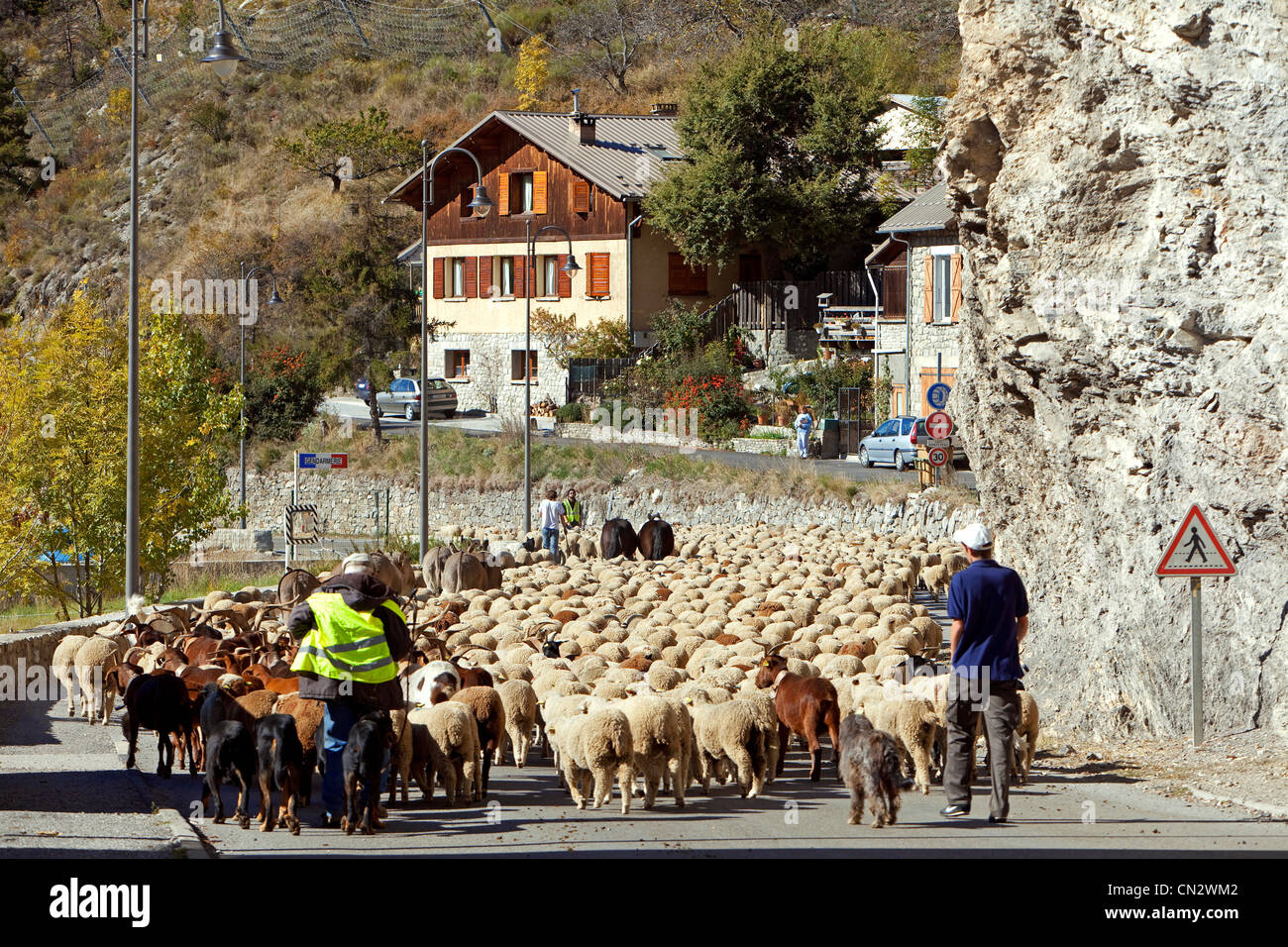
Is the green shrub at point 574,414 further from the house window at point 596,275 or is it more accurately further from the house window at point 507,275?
the house window at point 507,275

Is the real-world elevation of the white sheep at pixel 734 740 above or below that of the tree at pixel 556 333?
below

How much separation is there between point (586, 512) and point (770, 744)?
101 feet

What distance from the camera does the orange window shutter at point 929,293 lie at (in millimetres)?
43219

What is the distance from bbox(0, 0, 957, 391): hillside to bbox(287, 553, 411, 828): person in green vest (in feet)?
165

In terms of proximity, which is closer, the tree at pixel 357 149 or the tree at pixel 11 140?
the tree at pixel 357 149

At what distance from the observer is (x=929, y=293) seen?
4344cm

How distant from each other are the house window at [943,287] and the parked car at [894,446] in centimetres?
408

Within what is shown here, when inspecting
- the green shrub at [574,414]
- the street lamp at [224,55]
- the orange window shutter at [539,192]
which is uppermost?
the orange window shutter at [539,192]

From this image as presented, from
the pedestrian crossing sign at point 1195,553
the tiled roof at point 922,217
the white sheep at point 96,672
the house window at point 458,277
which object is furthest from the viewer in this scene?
the house window at point 458,277

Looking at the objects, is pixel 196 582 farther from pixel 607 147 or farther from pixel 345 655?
pixel 607 147

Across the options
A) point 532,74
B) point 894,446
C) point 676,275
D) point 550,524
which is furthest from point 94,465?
point 532,74

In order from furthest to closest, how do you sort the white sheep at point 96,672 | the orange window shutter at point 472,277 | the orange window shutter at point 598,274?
the orange window shutter at point 472,277 < the orange window shutter at point 598,274 < the white sheep at point 96,672

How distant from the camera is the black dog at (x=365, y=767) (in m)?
9.35

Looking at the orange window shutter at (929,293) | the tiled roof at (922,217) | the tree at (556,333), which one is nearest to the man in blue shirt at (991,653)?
the tiled roof at (922,217)
